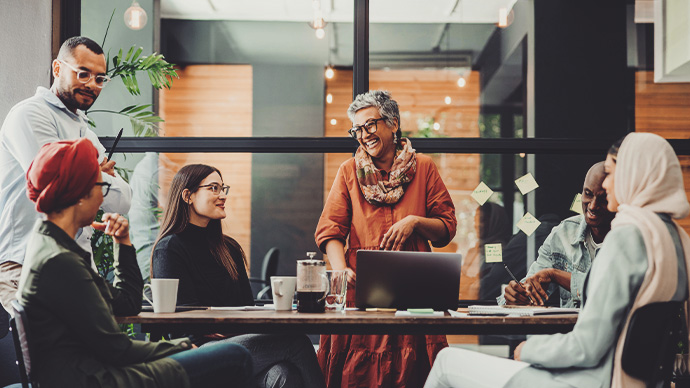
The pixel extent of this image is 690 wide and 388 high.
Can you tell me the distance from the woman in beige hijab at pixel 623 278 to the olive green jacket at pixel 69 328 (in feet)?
3.37

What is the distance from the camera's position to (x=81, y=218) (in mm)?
1944

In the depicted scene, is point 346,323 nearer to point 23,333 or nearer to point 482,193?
point 23,333

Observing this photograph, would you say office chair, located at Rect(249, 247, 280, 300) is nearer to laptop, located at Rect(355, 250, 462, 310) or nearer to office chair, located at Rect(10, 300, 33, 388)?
laptop, located at Rect(355, 250, 462, 310)

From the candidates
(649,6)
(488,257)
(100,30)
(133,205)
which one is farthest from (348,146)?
(649,6)

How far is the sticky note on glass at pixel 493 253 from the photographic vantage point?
13.9 feet

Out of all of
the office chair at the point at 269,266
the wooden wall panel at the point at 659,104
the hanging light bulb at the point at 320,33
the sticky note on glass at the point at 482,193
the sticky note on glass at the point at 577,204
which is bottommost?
the office chair at the point at 269,266

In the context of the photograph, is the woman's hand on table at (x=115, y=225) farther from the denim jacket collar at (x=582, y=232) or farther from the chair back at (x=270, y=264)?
the chair back at (x=270, y=264)

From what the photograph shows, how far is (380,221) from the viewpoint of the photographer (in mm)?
3039

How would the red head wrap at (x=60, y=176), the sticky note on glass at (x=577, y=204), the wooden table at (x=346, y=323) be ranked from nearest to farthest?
the red head wrap at (x=60, y=176)
the wooden table at (x=346, y=323)
the sticky note on glass at (x=577, y=204)

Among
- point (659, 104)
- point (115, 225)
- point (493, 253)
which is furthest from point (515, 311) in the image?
point (659, 104)

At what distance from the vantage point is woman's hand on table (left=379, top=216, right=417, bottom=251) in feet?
9.28

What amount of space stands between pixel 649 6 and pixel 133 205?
355 cm

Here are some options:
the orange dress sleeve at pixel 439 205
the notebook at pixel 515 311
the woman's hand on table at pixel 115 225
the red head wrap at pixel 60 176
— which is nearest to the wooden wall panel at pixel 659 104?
the orange dress sleeve at pixel 439 205

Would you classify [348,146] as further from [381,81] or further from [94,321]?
[94,321]
